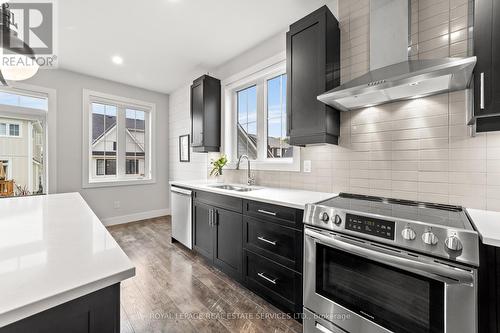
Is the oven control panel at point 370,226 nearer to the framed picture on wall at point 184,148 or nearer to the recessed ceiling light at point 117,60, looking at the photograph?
the framed picture on wall at point 184,148

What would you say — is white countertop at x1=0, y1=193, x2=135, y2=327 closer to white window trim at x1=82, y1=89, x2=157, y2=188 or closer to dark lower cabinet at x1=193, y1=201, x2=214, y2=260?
dark lower cabinet at x1=193, y1=201, x2=214, y2=260

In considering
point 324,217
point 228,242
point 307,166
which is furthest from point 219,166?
point 324,217

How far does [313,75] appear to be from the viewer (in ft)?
6.49

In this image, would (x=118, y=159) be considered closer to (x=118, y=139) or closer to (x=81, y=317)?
(x=118, y=139)

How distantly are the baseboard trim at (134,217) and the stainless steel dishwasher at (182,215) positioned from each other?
5.53 ft

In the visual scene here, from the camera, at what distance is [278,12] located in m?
2.36

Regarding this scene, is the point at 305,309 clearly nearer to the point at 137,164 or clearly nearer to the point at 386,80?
the point at 386,80

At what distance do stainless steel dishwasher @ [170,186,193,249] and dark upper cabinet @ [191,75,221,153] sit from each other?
2.55 feet

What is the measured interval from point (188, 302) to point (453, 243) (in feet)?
6.42

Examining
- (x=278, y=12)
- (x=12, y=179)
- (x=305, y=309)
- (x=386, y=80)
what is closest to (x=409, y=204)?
(x=386, y=80)

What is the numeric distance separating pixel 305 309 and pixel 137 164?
437 centimetres

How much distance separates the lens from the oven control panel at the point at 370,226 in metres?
1.21

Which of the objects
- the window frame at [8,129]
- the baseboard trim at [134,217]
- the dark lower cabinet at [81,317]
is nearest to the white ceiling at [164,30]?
the window frame at [8,129]

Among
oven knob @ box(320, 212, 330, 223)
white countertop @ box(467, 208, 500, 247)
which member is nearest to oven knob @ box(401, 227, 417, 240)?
white countertop @ box(467, 208, 500, 247)
